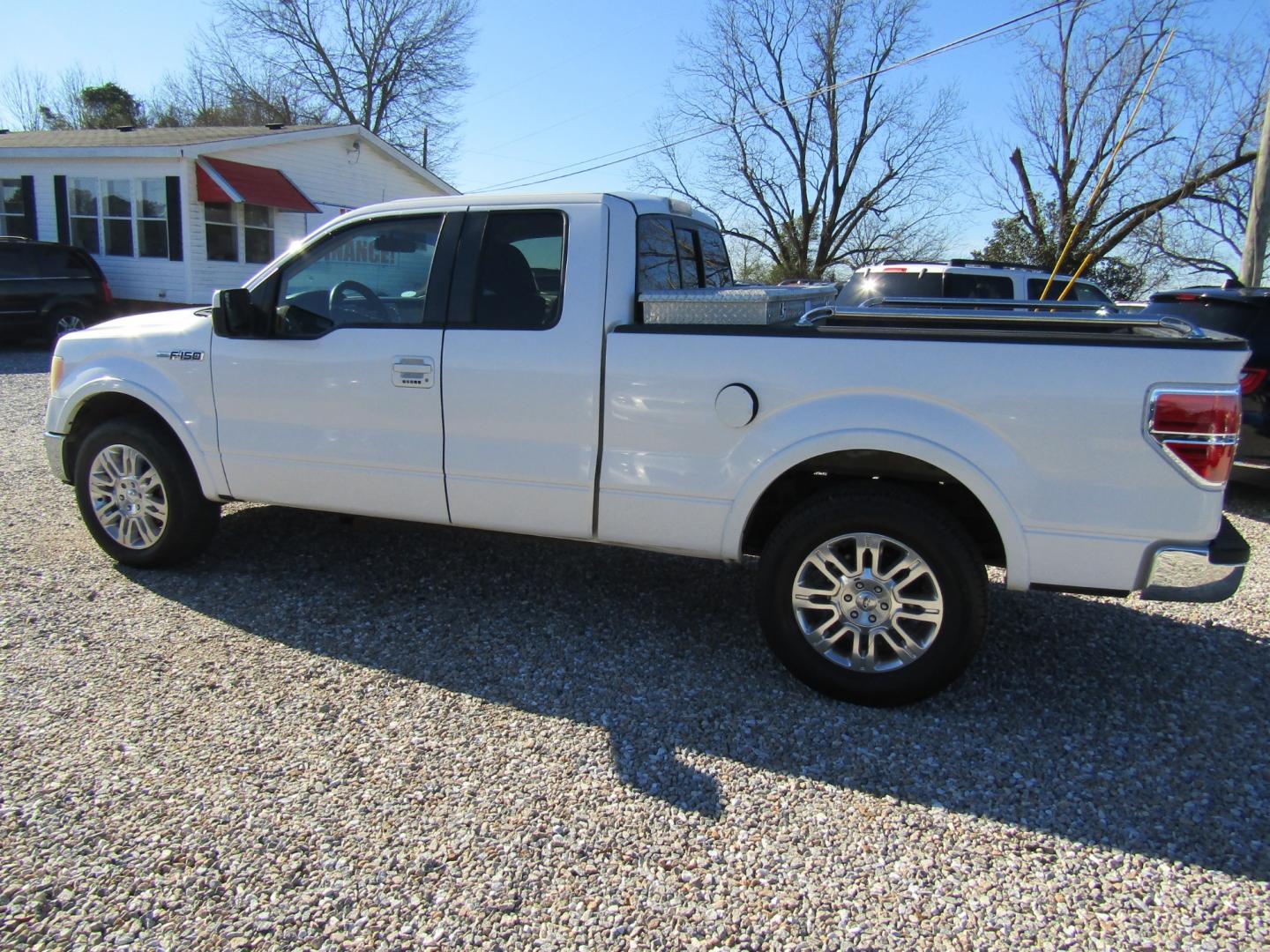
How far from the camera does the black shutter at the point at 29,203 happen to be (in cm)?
1908

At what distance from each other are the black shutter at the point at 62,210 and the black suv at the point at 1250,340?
20.3 metres

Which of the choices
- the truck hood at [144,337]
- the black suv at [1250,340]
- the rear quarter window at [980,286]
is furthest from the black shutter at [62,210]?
the black suv at [1250,340]

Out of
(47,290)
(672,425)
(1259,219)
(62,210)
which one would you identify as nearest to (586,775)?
(672,425)

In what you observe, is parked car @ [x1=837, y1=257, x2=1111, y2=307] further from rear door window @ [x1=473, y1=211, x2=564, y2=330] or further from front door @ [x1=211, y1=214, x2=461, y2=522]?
front door @ [x1=211, y1=214, x2=461, y2=522]

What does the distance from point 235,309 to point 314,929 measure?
3010 mm

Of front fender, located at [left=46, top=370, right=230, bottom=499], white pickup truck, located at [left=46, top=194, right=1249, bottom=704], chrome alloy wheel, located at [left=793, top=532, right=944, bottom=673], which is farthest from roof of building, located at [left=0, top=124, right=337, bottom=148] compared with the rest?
chrome alloy wheel, located at [left=793, top=532, right=944, bottom=673]

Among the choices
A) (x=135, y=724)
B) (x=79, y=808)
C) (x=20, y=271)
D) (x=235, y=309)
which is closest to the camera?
(x=79, y=808)

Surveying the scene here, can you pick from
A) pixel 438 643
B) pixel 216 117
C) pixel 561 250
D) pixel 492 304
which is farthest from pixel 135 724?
pixel 216 117

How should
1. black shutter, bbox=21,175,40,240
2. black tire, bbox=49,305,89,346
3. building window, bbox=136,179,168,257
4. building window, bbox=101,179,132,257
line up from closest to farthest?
1. black tire, bbox=49,305,89,346
2. building window, bbox=136,179,168,257
3. building window, bbox=101,179,132,257
4. black shutter, bbox=21,175,40,240

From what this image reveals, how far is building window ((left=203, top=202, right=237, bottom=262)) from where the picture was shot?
1861 centimetres

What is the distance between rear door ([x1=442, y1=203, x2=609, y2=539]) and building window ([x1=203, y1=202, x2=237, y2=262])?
16984 mm

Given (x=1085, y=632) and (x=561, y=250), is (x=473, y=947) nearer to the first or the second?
(x=561, y=250)

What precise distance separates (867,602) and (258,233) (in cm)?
1956

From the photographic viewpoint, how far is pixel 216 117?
39.6m
